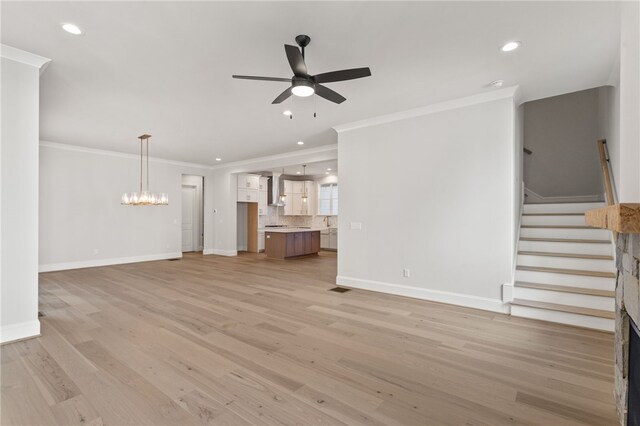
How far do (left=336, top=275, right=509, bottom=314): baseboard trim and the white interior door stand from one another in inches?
286

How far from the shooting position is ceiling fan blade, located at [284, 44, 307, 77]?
7.69ft

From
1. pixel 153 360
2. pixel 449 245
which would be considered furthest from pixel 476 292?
pixel 153 360

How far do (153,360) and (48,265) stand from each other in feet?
20.4

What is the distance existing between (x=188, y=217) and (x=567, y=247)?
34.8 ft

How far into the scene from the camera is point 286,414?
6.41 ft

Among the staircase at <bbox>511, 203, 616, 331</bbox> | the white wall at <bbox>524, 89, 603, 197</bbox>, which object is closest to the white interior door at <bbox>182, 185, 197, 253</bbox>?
the staircase at <bbox>511, 203, 616, 331</bbox>

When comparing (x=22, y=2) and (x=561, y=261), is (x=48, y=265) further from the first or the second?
(x=561, y=261)

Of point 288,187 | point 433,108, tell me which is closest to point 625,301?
point 433,108

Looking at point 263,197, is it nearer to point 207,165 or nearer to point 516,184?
point 207,165

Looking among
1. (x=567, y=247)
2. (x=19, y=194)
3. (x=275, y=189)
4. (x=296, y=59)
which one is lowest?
(x=567, y=247)

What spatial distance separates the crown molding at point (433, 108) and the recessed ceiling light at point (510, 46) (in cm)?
104

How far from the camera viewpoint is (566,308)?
3609 mm

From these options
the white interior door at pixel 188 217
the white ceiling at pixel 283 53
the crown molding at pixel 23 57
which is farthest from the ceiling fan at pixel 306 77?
the white interior door at pixel 188 217

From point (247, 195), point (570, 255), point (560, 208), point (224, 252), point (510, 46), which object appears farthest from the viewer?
point (247, 195)
